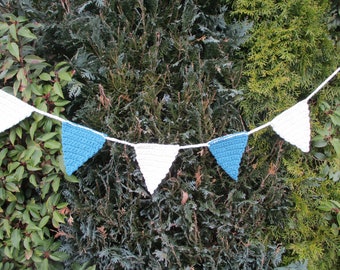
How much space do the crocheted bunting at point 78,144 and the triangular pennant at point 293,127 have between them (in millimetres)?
846

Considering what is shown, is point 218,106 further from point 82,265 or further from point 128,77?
point 82,265

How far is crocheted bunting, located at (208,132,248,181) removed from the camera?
5.33 ft

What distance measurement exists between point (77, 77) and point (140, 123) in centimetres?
44

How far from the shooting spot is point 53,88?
5.72ft

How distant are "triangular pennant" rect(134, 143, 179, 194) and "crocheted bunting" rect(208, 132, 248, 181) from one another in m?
0.19

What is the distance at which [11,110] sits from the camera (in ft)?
5.48

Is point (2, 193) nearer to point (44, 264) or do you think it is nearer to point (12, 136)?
point (12, 136)

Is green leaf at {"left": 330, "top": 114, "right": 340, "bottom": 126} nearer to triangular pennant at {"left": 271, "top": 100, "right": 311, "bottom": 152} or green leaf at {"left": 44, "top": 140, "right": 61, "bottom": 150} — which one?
triangular pennant at {"left": 271, "top": 100, "right": 311, "bottom": 152}

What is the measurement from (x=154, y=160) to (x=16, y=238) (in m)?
0.84

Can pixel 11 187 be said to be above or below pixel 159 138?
below

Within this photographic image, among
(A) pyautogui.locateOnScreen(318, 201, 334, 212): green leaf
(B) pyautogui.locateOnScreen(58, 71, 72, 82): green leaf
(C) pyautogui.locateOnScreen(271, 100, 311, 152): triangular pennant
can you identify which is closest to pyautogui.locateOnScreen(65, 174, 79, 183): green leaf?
(B) pyautogui.locateOnScreen(58, 71, 72, 82): green leaf

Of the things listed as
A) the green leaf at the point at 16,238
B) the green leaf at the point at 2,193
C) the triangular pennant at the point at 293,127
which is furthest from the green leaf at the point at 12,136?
the triangular pennant at the point at 293,127

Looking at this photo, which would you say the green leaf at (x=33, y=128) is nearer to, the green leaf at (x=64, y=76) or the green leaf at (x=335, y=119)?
the green leaf at (x=64, y=76)

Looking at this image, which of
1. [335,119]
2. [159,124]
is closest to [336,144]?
[335,119]
